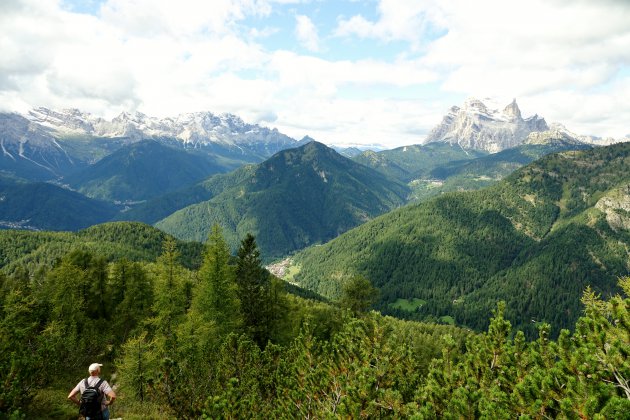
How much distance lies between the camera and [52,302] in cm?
5119

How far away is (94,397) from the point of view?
1588cm

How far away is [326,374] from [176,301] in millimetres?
33114

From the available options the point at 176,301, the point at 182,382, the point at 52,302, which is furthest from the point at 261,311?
the point at 182,382

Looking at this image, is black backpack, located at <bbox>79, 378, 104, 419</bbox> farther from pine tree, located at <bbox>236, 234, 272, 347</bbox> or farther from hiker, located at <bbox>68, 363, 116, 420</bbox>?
pine tree, located at <bbox>236, 234, 272, 347</bbox>

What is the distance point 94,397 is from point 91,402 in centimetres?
23

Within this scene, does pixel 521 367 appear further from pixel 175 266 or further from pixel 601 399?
pixel 175 266

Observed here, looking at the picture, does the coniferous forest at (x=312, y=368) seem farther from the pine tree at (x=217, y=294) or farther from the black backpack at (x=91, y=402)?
the black backpack at (x=91, y=402)

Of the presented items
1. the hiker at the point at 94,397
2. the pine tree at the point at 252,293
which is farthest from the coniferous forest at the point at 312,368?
the pine tree at the point at 252,293

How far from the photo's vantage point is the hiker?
1580cm

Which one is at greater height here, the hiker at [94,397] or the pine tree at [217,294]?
the hiker at [94,397]

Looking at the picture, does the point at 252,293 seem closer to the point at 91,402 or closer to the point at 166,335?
the point at 166,335

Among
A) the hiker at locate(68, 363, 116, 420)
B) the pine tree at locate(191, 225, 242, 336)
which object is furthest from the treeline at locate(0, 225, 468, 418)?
the hiker at locate(68, 363, 116, 420)

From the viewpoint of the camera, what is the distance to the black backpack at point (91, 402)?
15758 mm

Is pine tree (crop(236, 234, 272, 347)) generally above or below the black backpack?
below
